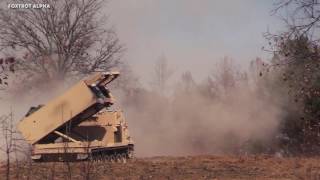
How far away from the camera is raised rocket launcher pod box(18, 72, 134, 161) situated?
63.3 ft

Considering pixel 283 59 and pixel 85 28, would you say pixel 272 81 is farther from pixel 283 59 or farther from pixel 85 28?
pixel 283 59

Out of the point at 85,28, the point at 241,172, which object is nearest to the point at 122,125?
the point at 241,172

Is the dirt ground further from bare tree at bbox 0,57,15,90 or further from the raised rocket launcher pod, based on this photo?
bare tree at bbox 0,57,15,90

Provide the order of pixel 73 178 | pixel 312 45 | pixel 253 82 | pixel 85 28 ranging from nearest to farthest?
1. pixel 312 45
2. pixel 73 178
3. pixel 253 82
4. pixel 85 28

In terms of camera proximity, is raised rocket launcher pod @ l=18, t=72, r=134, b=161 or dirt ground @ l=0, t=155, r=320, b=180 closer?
dirt ground @ l=0, t=155, r=320, b=180

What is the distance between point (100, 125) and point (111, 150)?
0.90 m

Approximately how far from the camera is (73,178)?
1322 cm

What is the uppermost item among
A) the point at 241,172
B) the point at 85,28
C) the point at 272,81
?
the point at 85,28

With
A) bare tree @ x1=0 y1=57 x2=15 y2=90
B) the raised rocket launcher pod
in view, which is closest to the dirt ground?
the raised rocket launcher pod

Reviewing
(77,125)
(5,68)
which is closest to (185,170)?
(77,125)

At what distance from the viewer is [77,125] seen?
20391 millimetres

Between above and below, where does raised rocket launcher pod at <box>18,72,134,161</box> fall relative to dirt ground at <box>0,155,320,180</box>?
above

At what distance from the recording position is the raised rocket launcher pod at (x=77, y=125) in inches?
760

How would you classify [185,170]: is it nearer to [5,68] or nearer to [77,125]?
[77,125]
